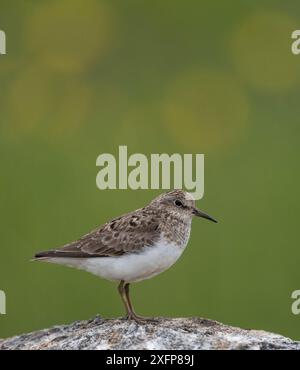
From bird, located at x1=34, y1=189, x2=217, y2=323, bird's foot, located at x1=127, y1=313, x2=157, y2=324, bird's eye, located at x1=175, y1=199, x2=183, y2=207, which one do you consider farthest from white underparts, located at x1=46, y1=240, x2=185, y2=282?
bird's eye, located at x1=175, y1=199, x2=183, y2=207

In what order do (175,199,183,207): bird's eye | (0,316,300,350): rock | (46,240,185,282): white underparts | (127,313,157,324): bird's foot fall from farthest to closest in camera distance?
1. (175,199,183,207): bird's eye
2. (46,240,185,282): white underparts
3. (127,313,157,324): bird's foot
4. (0,316,300,350): rock

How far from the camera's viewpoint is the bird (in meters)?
8.88

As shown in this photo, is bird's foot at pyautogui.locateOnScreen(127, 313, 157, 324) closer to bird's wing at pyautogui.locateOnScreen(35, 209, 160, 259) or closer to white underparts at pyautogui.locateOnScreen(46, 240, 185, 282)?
white underparts at pyautogui.locateOnScreen(46, 240, 185, 282)

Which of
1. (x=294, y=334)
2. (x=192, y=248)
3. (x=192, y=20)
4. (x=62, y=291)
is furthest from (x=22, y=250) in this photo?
(x=192, y=20)

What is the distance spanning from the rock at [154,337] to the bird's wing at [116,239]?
0.67 metres

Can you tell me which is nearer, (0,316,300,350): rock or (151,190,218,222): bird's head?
(0,316,300,350): rock

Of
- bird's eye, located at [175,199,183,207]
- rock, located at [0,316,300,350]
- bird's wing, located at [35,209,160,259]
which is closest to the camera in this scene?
rock, located at [0,316,300,350]

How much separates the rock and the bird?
1.16 ft

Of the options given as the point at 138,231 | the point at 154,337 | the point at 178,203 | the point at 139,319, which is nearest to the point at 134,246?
the point at 138,231

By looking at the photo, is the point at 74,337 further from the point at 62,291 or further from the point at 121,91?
the point at 121,91

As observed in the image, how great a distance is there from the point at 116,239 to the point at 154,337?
1347mm

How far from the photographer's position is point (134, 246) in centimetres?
905

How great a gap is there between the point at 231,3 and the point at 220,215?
543cm

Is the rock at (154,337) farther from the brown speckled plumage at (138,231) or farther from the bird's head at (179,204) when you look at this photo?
the bird's head at (179,204)
